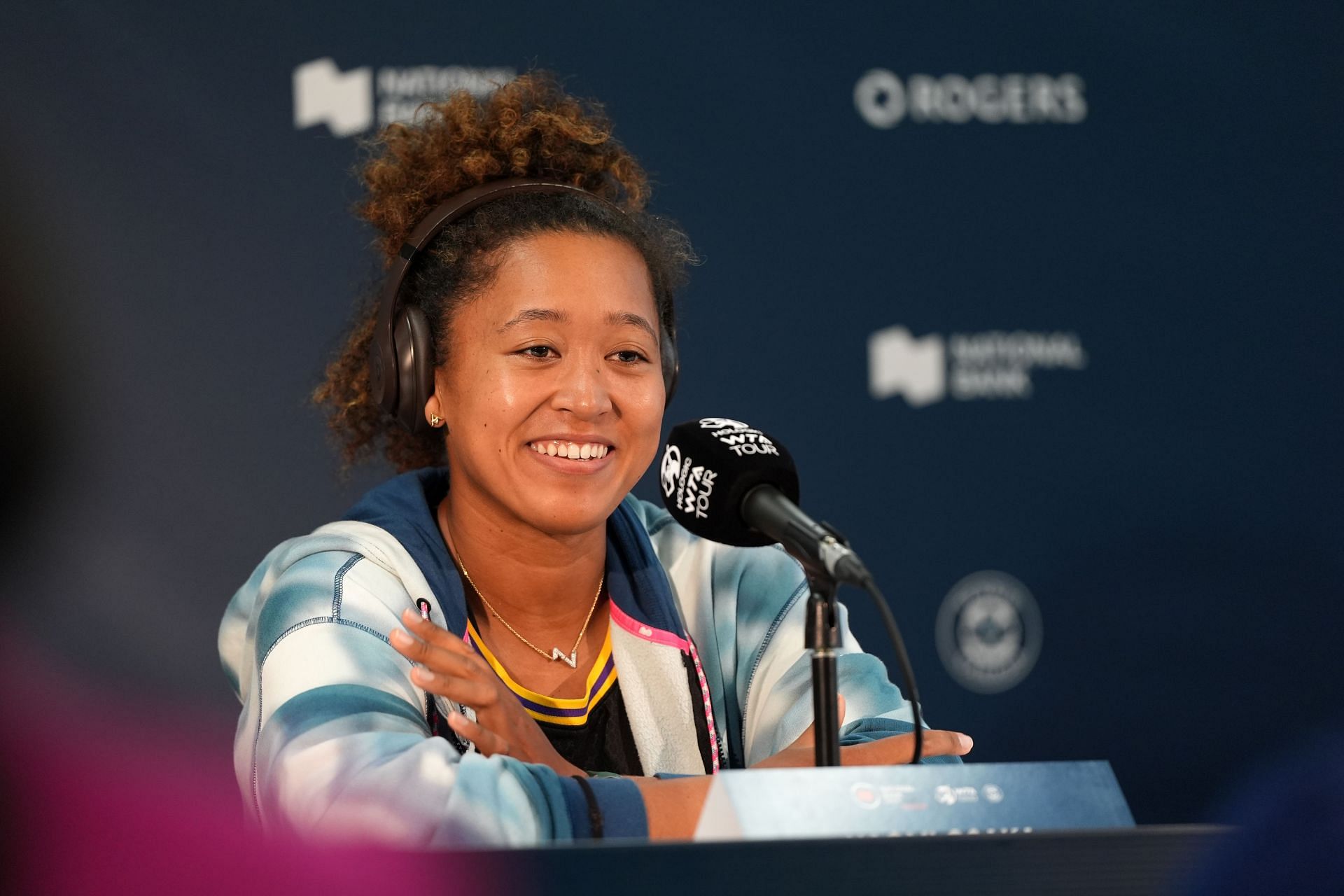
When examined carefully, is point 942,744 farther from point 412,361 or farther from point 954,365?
point 954,365

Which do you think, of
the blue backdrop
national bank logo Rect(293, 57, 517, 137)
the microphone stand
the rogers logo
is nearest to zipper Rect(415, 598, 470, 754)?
the rogers logo

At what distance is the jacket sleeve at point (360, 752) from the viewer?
132 cm

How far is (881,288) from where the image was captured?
2.84 meters

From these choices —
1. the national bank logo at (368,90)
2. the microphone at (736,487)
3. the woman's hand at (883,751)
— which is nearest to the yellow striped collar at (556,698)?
the woman's hand at (883,751)

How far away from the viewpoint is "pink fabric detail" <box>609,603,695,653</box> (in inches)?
75.4

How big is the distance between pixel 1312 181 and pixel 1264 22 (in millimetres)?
338

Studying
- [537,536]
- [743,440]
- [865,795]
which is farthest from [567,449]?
[865,795]

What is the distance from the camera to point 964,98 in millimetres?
2865

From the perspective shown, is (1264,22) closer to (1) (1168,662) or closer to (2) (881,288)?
(2) (881,288)

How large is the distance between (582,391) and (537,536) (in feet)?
0.74

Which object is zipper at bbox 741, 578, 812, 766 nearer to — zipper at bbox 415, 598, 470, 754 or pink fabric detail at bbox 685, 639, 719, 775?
pink fabric detail at bbox 685, 639, 719, 775

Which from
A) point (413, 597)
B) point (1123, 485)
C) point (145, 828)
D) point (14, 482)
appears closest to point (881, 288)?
point (1123, 485)

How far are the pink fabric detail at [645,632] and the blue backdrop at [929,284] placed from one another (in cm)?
86

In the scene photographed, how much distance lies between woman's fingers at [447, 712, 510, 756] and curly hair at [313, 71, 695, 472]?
59 centimetres
